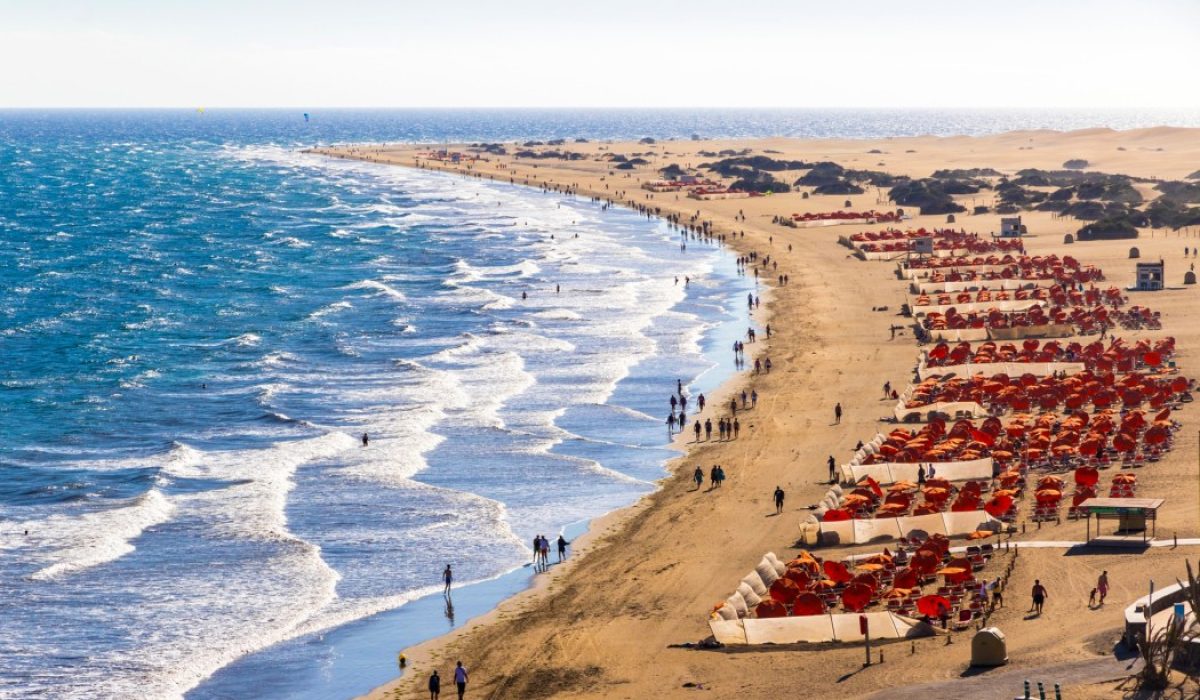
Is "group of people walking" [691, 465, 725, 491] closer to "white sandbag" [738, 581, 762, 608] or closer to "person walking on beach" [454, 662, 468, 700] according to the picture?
"white sandbag" [738, 581, 762, 608]

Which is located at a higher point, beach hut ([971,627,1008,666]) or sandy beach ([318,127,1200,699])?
beach hut ([971,627,1008,666])

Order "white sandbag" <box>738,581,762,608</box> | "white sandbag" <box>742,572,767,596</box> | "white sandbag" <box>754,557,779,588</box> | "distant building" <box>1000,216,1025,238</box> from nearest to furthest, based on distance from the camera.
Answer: "white sandbag" <box>738,581,762,608</box>, "white sandbag" <box>742,572,767,596</box>, "white sandbag" <box>754,557,779,588</box>, "distant building" <box>1000,216,1025,238</box>

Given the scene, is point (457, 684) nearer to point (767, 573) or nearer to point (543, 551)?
point (767, 573)

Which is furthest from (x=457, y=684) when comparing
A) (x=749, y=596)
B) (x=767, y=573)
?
(x=767, y=573)

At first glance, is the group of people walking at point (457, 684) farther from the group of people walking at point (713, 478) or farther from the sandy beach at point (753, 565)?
the group of people walking at point (713, 478)

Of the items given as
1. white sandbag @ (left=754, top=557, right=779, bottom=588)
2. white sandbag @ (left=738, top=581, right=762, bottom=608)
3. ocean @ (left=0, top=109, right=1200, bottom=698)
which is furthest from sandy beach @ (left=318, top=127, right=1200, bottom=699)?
ocean @ (left=0, top=109, right=1200, bottom=698)

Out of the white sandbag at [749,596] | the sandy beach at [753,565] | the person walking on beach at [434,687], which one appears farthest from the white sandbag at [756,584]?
the person walking on beach at [434,687]

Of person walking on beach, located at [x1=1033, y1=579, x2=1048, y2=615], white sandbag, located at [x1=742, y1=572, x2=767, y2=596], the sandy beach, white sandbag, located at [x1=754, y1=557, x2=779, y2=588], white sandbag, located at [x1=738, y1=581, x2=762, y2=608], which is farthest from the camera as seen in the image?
white sandbag, located at [x1=754, y1=557, x2=779, y2=588]
